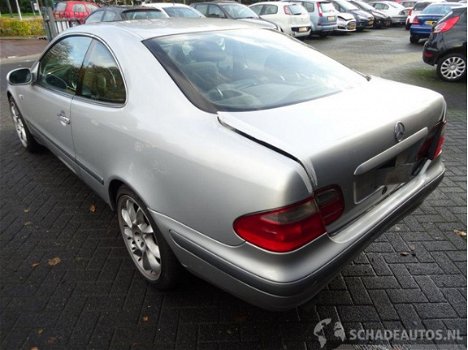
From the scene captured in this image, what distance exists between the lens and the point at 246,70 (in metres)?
2.49

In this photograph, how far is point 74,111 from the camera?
286cm

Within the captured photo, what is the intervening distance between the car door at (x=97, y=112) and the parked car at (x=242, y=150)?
0.05ft

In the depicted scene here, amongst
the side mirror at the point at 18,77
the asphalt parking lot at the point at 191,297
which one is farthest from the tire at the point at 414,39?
the side mirror at the point at 18,77

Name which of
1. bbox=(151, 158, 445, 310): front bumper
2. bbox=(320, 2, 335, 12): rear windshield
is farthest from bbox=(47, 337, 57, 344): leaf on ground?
bbox=(320, 2, 335, 12): rear windshield

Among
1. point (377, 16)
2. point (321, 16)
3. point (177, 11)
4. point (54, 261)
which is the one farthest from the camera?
point (377, 16)

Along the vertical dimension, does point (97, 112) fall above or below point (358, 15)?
above

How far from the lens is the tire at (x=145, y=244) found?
2.27 metres

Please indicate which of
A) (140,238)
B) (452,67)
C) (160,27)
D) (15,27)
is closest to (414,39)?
(452,67)

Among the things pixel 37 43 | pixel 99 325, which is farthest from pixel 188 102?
pixel 37 43

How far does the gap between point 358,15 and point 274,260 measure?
67.5 ft

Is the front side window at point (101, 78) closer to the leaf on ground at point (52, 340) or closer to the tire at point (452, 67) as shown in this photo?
the leaf on ground at point (52, 340)

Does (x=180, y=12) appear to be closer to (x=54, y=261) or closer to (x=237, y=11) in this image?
(x=237, y=11)

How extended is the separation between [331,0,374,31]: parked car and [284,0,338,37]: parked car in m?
2.78

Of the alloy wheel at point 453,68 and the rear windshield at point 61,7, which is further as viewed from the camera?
the rear windshield at point 61,7
